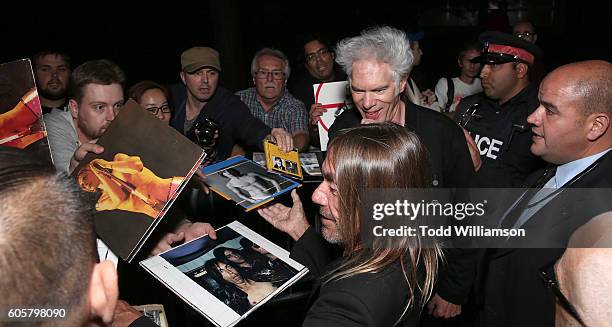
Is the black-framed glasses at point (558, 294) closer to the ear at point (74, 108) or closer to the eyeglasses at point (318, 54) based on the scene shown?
the ear at point (74, 108)

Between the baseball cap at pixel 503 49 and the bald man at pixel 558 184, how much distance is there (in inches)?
51.8

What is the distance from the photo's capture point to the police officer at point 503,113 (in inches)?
120

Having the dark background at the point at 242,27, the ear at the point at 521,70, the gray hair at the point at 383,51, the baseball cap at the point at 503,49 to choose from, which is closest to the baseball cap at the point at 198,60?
the gray hair at the point at 383,51

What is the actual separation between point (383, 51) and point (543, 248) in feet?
3.96

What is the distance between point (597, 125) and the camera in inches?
77.1

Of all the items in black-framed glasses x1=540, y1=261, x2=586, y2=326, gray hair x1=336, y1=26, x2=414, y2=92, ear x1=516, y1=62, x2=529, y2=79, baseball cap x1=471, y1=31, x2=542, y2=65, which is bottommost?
black-framed glasses x1=540, y1=261, x2=586, y2=326

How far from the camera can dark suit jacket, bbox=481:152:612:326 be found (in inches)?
71.9

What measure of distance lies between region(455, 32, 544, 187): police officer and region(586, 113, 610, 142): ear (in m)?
0.96

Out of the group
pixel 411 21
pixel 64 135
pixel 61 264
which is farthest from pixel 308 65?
pixel 411 21

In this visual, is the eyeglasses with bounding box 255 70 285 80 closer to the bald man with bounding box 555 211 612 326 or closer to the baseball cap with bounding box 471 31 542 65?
the baseball cap with bounding box 471 31 542 65

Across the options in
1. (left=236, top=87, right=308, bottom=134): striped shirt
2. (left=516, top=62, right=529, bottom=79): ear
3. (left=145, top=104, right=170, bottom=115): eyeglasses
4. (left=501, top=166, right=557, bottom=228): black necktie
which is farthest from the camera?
(left=236, top=87, right=308, bottom=134): striped shirt

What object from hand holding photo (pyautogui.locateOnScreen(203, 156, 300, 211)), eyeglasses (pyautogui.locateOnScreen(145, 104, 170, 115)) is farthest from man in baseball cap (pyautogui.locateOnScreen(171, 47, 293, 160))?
hand holding photo (pyautogui.locateOnScreen(203, 156, 300, 211))

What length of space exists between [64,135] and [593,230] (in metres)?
2.43

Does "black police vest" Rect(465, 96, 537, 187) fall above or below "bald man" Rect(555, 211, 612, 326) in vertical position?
below
